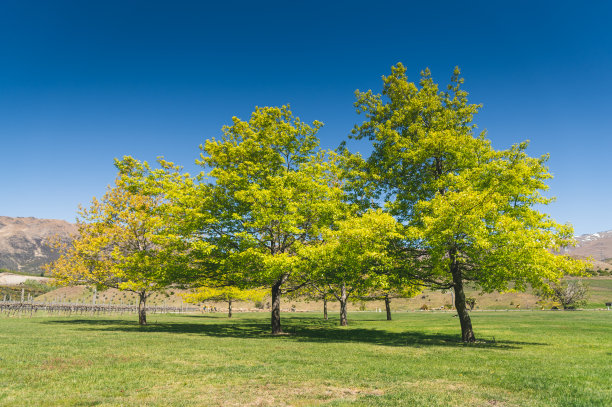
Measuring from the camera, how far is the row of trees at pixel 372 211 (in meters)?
16.4

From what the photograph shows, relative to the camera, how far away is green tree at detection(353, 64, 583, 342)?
15672mm

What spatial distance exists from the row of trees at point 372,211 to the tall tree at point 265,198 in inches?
3.4

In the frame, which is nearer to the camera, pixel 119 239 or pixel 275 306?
pixel 275 306

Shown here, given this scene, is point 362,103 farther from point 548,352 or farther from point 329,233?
point 548,352

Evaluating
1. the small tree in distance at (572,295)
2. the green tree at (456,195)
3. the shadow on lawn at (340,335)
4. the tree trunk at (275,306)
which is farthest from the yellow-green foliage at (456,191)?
the small tree in distance at (572,295)

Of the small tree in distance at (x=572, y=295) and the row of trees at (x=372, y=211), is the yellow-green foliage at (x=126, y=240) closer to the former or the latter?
the row of trees at (x=372, y=211)

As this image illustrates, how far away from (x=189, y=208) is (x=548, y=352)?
19.9 meters

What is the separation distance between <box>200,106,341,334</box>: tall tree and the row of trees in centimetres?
9

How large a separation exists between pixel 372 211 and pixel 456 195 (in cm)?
424

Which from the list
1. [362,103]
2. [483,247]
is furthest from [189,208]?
[483,247]

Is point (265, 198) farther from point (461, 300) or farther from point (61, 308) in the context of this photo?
point (61, 308)

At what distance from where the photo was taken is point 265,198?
20734mm

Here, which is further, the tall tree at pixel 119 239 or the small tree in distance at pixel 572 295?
the small tree in distance at pixel 572 295

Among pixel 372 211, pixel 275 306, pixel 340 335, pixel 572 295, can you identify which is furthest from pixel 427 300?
pixel 372 211
